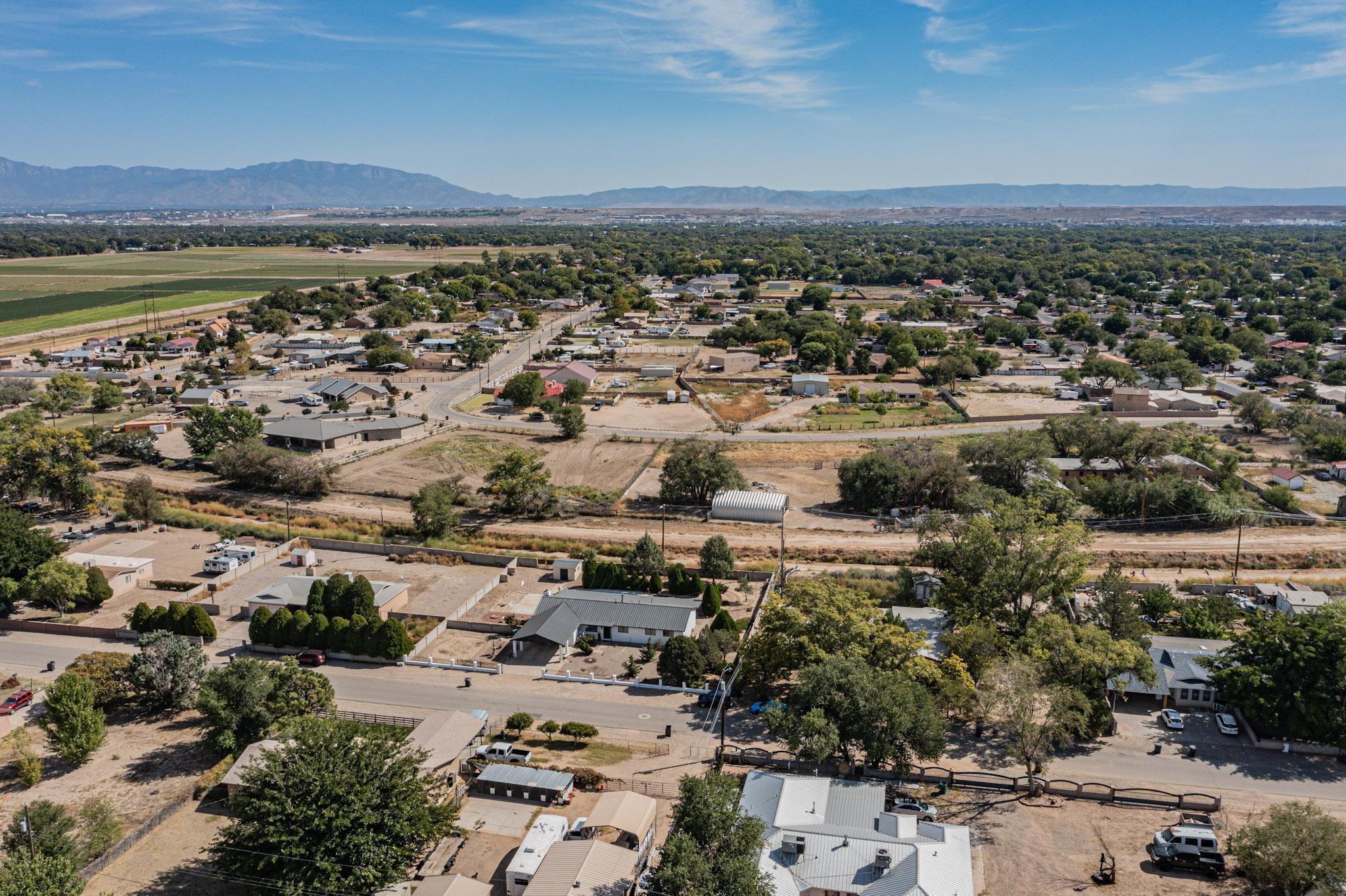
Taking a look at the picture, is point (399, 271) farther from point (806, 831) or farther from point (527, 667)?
point (806, 831)

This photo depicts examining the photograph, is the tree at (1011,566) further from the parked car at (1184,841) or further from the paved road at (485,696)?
the paved road at (485,696)

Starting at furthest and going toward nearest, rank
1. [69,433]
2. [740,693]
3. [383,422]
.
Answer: [383,422], [69,433], [740,693]

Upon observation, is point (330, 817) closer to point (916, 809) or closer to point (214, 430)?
point (916, 809)

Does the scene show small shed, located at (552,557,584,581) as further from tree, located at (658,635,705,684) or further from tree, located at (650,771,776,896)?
tree, located at (650,771,776,896)

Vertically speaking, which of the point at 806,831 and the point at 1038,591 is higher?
the point at 1038,591

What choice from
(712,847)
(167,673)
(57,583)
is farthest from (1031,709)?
(57,583)

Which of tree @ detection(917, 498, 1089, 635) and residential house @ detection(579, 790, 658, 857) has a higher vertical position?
tree @ detection(917, 498, 1089, 635)

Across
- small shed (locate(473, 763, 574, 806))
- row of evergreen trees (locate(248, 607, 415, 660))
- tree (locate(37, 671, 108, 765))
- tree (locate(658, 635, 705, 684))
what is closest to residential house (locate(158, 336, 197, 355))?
row of evergreen trees (locate(248, 607, 415, 660))

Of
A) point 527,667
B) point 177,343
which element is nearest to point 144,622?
point 527,667
